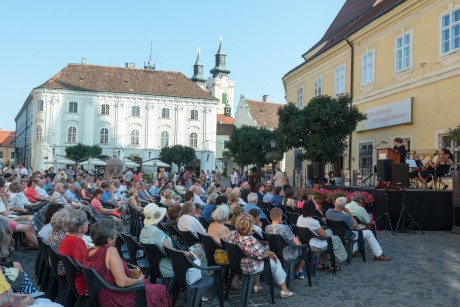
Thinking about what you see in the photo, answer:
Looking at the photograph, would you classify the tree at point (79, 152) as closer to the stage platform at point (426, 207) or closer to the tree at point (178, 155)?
the tree at point (178, 155)

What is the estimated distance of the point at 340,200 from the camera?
27.6 feet

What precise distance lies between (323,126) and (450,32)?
6.03 meters

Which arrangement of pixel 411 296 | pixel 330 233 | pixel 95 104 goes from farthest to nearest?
pixel 95 104
pixel 330 233
pixel 411 296

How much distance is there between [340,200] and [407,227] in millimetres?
4956

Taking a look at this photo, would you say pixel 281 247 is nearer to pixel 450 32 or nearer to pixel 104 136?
pixel 450 32

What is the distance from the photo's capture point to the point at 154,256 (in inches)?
216

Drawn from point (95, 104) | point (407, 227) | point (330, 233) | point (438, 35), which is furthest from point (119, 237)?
point (95, 104)

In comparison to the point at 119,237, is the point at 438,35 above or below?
above

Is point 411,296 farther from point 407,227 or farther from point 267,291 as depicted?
point 407,227

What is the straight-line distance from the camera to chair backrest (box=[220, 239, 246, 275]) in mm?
5676

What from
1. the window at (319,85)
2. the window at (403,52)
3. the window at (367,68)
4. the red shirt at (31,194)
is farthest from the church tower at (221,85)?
the red shirt at (31,194)

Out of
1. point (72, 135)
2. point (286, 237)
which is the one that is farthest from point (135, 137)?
point (286, 237)

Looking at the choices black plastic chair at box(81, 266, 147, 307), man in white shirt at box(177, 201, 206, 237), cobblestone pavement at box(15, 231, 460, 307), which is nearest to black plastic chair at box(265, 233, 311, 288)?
cobblestone pavement at box(15, 231, 460, 307)

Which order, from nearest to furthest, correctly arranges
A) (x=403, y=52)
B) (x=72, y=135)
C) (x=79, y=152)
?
(x=403, y=52) → (x=79, y=152) → (x=72, y=135)
